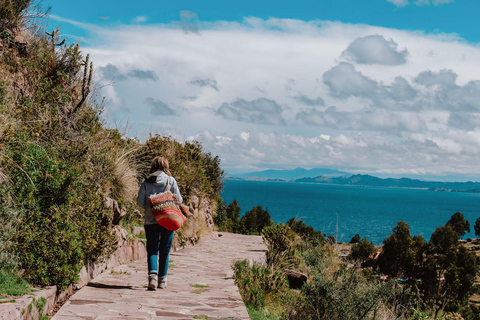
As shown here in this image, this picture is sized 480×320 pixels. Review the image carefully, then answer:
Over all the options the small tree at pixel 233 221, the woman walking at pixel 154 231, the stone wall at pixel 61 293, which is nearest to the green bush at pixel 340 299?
the woman walking at pixel 154 231

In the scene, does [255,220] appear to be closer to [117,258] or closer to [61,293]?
[117,258]

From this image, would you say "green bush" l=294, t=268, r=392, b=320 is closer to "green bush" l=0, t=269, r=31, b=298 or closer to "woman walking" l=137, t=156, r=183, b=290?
"woman walking" l=137, t=156, r=183, b=290

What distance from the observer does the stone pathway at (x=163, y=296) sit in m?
5.45

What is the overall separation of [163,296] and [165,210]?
130cm

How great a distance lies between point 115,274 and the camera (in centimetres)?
772

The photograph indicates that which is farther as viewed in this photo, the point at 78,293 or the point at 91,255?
the point at 91,255

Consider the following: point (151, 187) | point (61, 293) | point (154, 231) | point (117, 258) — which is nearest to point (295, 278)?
point (117, 258)

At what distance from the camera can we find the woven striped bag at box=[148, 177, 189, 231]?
6.56 metres

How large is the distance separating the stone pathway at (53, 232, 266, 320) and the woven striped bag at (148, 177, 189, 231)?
1097 millimetres

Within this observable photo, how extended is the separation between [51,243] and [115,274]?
6.80 feet

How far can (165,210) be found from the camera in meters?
6.59

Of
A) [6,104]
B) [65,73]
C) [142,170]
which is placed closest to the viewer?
[6,104]

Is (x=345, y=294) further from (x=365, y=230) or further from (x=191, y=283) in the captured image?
(x=365, y=230)

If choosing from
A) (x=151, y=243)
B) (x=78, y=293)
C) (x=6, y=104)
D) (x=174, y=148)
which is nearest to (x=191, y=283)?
(x=151, y=243)
